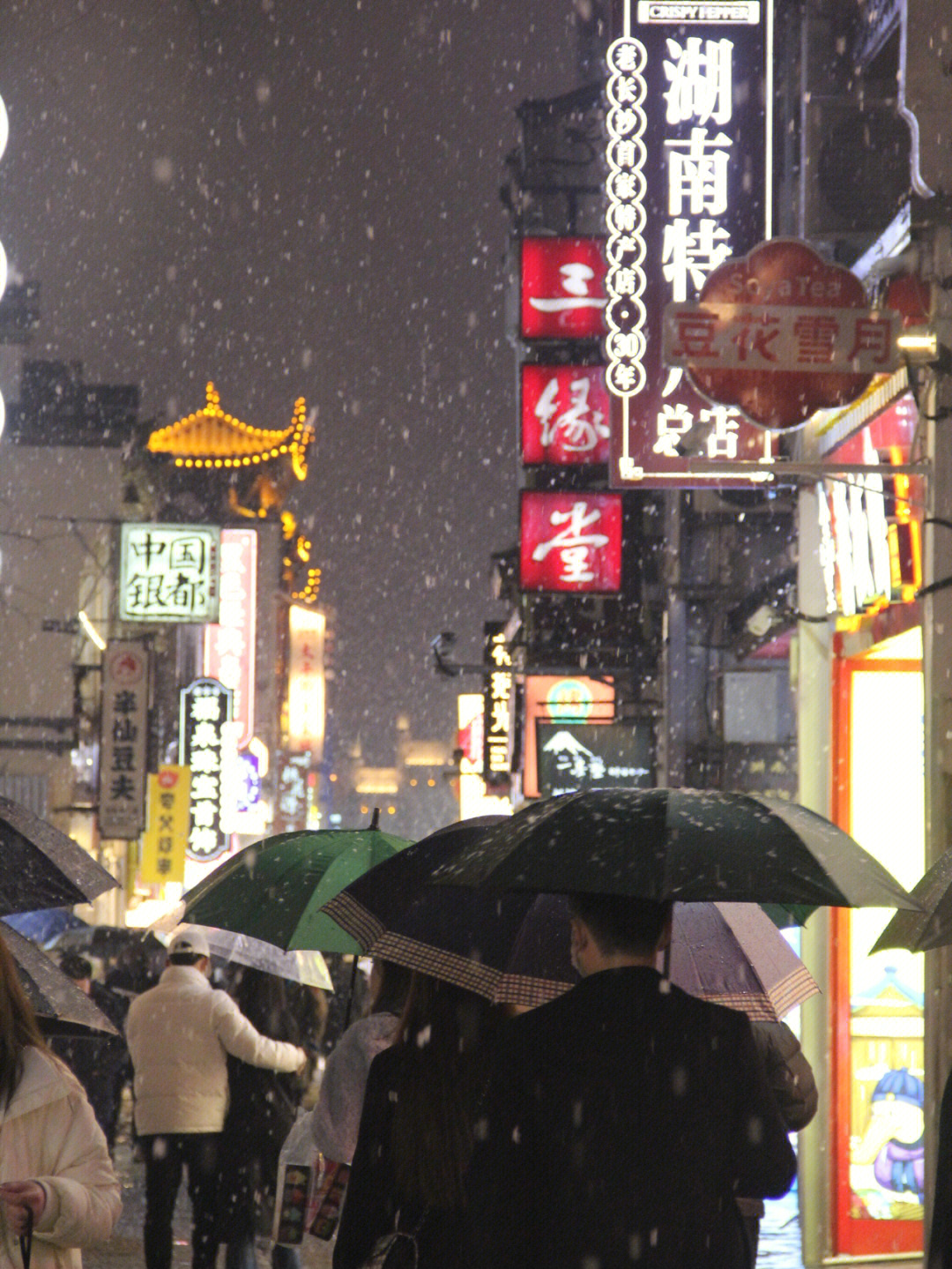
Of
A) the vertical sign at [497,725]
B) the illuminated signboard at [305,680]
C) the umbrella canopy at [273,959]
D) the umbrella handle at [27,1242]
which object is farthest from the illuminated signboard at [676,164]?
the illuminated signboard at [305,680]

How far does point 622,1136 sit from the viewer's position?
11.6 feet

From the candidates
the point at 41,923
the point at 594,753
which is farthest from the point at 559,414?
the point at 41,923

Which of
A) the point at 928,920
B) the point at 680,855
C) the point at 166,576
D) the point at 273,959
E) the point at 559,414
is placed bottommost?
the point at 273,959

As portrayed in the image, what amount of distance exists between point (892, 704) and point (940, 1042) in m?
3.26

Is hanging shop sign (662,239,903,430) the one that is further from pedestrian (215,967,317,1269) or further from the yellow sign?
the yellow sign

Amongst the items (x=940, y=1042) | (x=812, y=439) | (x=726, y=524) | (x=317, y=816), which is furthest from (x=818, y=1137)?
(x=317, y=816)

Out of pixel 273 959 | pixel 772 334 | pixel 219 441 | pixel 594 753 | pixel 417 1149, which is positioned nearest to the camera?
pixel 417 1149

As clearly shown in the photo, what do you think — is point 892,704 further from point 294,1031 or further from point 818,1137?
point 294,1031

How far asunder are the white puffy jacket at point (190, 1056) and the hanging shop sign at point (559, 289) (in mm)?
15436

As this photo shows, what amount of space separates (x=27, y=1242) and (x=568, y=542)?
19292 mm

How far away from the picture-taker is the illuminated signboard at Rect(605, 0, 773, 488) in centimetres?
1324

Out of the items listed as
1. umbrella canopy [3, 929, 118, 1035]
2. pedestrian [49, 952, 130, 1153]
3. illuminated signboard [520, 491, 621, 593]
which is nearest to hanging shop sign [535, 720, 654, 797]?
illuminated signboard [520, 491, 621, 593]

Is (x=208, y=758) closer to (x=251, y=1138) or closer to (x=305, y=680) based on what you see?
(x=251, y=1138)

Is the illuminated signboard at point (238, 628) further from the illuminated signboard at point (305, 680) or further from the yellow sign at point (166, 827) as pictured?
the illuminated signboard at point (305, 680)
